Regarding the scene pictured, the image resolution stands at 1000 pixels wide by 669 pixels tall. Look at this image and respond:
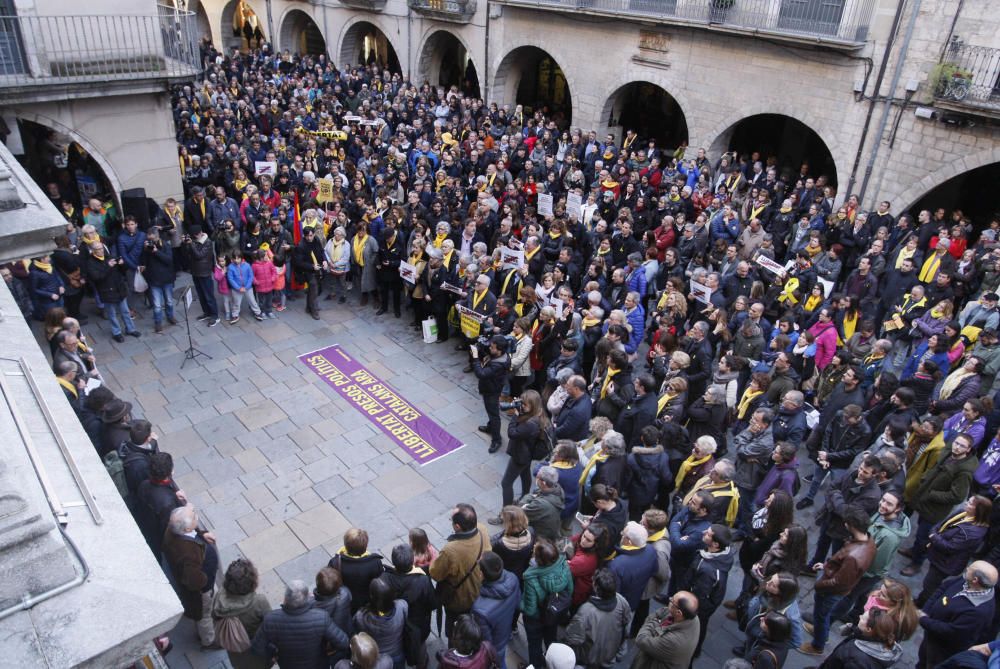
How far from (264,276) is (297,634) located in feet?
26.3

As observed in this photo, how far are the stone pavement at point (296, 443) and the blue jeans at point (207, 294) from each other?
0.99 feet

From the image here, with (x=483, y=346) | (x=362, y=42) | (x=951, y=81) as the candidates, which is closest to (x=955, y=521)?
(x=483, y=346)

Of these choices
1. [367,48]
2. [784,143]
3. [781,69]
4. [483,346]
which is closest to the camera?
[483,346]

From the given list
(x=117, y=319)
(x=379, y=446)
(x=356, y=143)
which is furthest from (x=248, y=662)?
(x=356, y=143)

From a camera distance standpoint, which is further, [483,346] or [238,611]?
[483,346]

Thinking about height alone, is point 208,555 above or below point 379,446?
above

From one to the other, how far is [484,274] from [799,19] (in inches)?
430

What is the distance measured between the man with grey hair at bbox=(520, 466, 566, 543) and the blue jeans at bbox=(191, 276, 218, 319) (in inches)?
298

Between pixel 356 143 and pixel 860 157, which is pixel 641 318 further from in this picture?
pixel 356 143

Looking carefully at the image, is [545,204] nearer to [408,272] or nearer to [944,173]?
[408,272]

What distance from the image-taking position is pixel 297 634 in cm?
484

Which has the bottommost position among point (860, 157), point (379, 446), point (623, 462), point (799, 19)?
point (379, 446)

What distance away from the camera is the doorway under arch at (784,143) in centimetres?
2039

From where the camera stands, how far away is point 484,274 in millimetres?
10289
